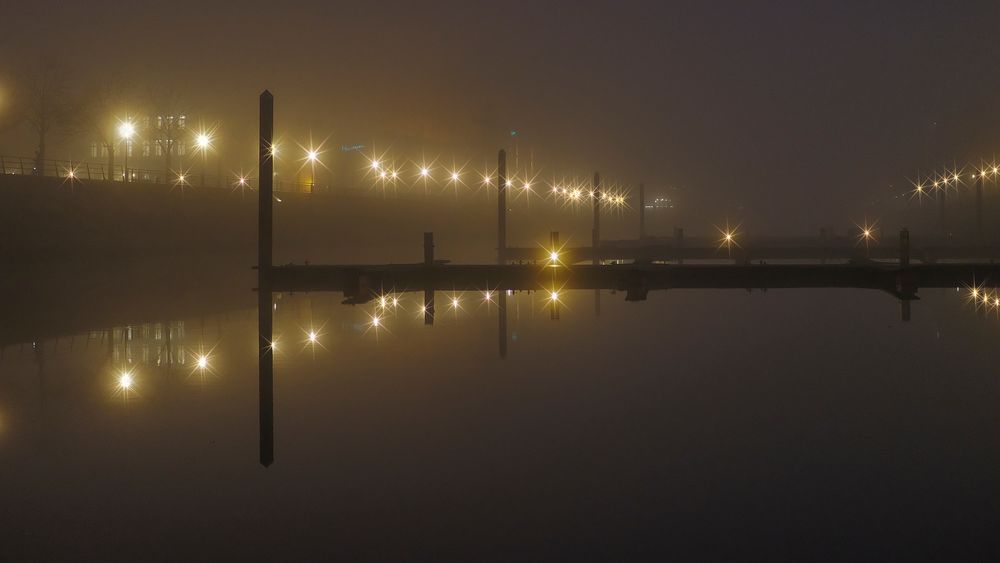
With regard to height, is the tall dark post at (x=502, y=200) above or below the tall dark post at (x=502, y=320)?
above

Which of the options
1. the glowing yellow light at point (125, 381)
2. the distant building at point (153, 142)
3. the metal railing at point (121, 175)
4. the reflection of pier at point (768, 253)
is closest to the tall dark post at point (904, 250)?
the glowing yellow light at point (125, 381)

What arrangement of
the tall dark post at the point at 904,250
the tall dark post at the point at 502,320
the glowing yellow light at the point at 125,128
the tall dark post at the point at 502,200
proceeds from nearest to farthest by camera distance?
the tall dark post at the point at 502,320, the tall dark post at the point at 904,250, the tall dark post at the point at 502,200, the glowing yellow light at the point at 125,128

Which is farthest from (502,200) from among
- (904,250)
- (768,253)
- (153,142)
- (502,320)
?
(153,142)

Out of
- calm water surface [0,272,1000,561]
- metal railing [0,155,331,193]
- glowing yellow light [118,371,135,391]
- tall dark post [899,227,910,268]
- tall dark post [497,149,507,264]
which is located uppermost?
metal railing [0,155,331,193]

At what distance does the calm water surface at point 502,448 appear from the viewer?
8906mm

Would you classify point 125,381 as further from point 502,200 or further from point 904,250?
point 502,200

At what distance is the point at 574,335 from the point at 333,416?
12188mm

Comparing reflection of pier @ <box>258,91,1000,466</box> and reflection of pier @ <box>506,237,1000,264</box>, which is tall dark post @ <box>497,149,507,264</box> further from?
reflection of pier @ <box>258,91,1000,466</box>

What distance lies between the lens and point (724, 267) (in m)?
24.5

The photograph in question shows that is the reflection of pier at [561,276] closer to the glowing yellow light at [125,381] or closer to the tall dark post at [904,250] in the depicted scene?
the tall dark post at [904,250]

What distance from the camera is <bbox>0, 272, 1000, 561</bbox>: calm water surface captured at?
351 inches

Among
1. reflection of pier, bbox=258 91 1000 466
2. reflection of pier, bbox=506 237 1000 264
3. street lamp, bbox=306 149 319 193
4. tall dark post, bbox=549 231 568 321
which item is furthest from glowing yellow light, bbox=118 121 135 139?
reflection of pier, bbox=258 91 1000 466

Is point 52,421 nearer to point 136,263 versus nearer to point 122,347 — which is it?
point 122,347

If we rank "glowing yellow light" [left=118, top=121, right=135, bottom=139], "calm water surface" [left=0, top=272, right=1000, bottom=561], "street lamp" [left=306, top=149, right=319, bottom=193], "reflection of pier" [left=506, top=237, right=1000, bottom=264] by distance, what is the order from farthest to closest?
"glowing yellow light" [left=118, top=121, right=135, bottom=139] < "street lamp" [left=306, top=149, right=319, bottom=193] < "reflection of pier" [left=506, top=237, right=1000, bottom=264] < "calm water surface" [left=0, top=272, right=1000, bottom=561]
